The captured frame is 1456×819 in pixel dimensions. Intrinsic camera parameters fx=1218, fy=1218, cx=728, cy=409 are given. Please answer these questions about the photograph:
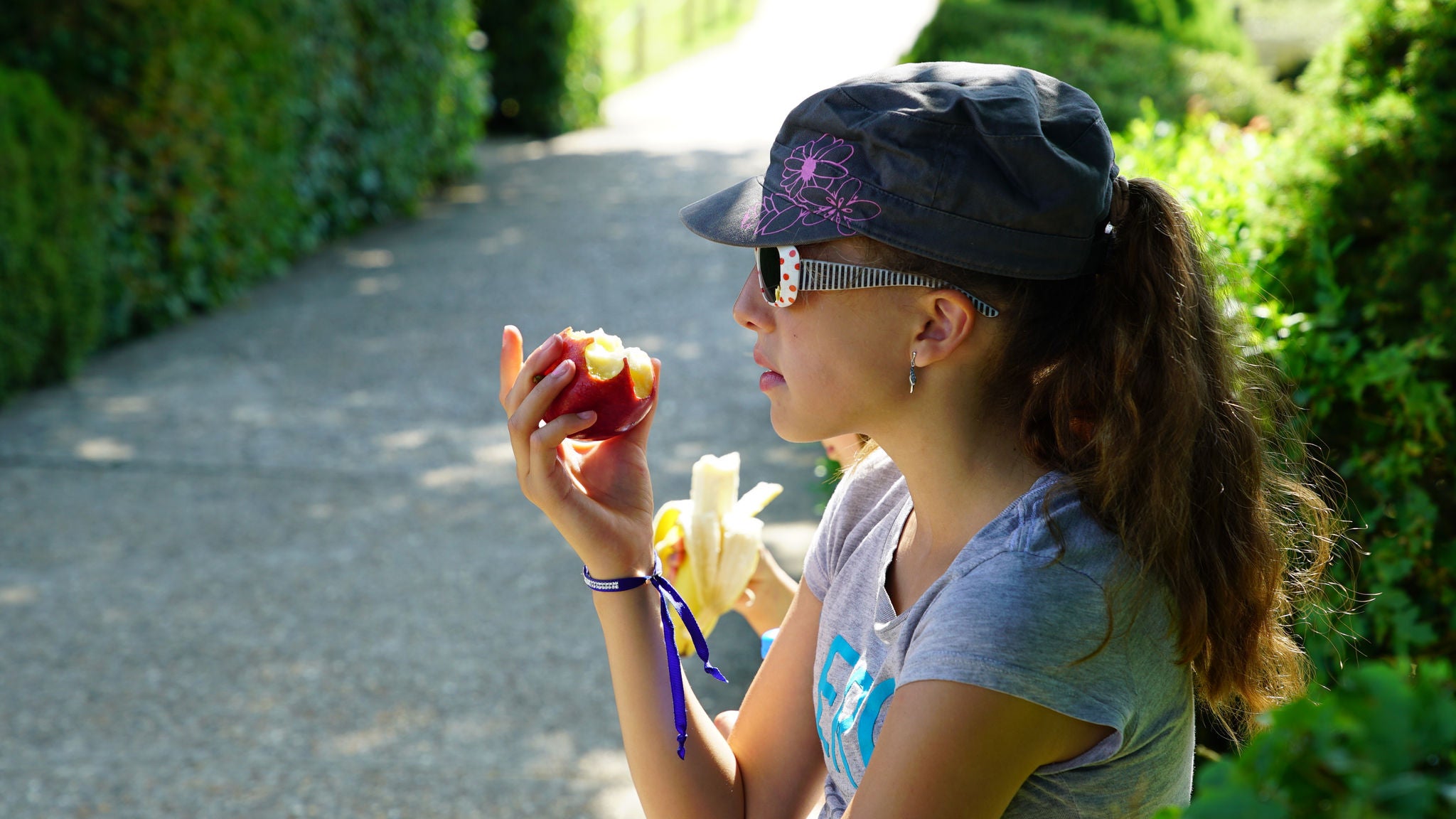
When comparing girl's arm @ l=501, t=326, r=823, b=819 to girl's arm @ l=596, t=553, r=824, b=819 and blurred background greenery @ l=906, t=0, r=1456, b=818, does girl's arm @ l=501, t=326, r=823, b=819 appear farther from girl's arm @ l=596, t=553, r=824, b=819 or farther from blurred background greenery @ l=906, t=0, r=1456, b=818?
blurred background greenery @ l=906, t=0, r=1456, b=818

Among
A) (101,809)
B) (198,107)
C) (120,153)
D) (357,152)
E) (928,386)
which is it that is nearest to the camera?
(928,386)

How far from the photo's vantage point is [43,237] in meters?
6.36

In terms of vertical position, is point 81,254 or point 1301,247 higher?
point 1301,247

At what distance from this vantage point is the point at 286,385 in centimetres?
671

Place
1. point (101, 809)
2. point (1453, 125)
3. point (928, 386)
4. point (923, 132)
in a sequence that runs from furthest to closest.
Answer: point (101, 809)
point (1453, 125)
point (928, 386)
point (923, 132)

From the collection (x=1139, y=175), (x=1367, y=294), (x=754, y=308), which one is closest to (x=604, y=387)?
(x=754, y=308)

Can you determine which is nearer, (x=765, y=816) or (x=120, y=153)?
(x=765, y=816)

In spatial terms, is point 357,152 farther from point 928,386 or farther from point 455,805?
point 928,386

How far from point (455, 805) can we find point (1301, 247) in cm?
269

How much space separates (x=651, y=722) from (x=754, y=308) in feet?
2.33

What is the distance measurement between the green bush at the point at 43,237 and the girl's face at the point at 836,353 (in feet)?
18.4

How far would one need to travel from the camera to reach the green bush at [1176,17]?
13.0m

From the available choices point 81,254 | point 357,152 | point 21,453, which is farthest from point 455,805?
point 357,152

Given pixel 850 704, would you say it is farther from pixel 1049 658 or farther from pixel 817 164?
pixel 817 164
